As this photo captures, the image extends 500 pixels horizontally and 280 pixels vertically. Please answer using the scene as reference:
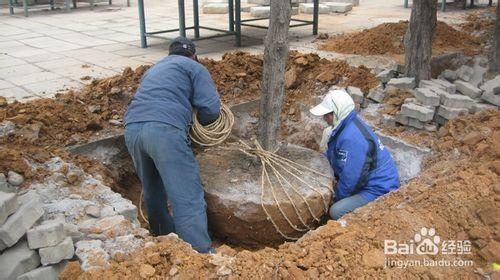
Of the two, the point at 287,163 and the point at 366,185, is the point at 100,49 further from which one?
the point at 366,185

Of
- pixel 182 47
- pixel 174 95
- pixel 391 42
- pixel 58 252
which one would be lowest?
pixel 58 252

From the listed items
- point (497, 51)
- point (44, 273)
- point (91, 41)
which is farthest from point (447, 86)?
point (91, 41)

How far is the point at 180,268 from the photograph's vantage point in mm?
2826

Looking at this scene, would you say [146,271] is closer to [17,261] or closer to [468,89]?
[17,261]

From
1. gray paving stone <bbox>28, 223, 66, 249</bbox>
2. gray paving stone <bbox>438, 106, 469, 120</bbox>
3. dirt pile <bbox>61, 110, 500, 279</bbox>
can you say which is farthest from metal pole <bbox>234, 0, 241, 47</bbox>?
gray paving stone <bbox>28, 223, 66, 249</bbox>

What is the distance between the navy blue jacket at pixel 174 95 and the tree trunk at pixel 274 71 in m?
0.51

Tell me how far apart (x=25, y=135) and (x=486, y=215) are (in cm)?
401

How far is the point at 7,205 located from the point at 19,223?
0.44 feet

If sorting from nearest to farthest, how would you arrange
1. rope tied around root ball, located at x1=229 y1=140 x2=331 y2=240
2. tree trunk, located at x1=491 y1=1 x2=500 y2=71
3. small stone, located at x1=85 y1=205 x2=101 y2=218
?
small stone, located at x1=85 y1=205 x2=101 y2=218 < rope tied around root ball, located at x1=229 y1=140 x2=331 y2=240 < tree trunk, located at x1=491 y1=1 x2=500 y2=71

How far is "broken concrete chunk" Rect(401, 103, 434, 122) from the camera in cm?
507

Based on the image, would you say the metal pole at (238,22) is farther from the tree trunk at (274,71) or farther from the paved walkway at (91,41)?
the tree trunk at (274,71)

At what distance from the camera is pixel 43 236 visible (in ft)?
9.07

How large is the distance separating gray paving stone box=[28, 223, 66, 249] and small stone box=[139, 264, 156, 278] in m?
0.53

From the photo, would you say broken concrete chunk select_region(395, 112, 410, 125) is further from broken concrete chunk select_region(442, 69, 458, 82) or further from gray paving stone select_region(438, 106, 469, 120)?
broken concrete chunk select_region(442, 69, 458, 82)
